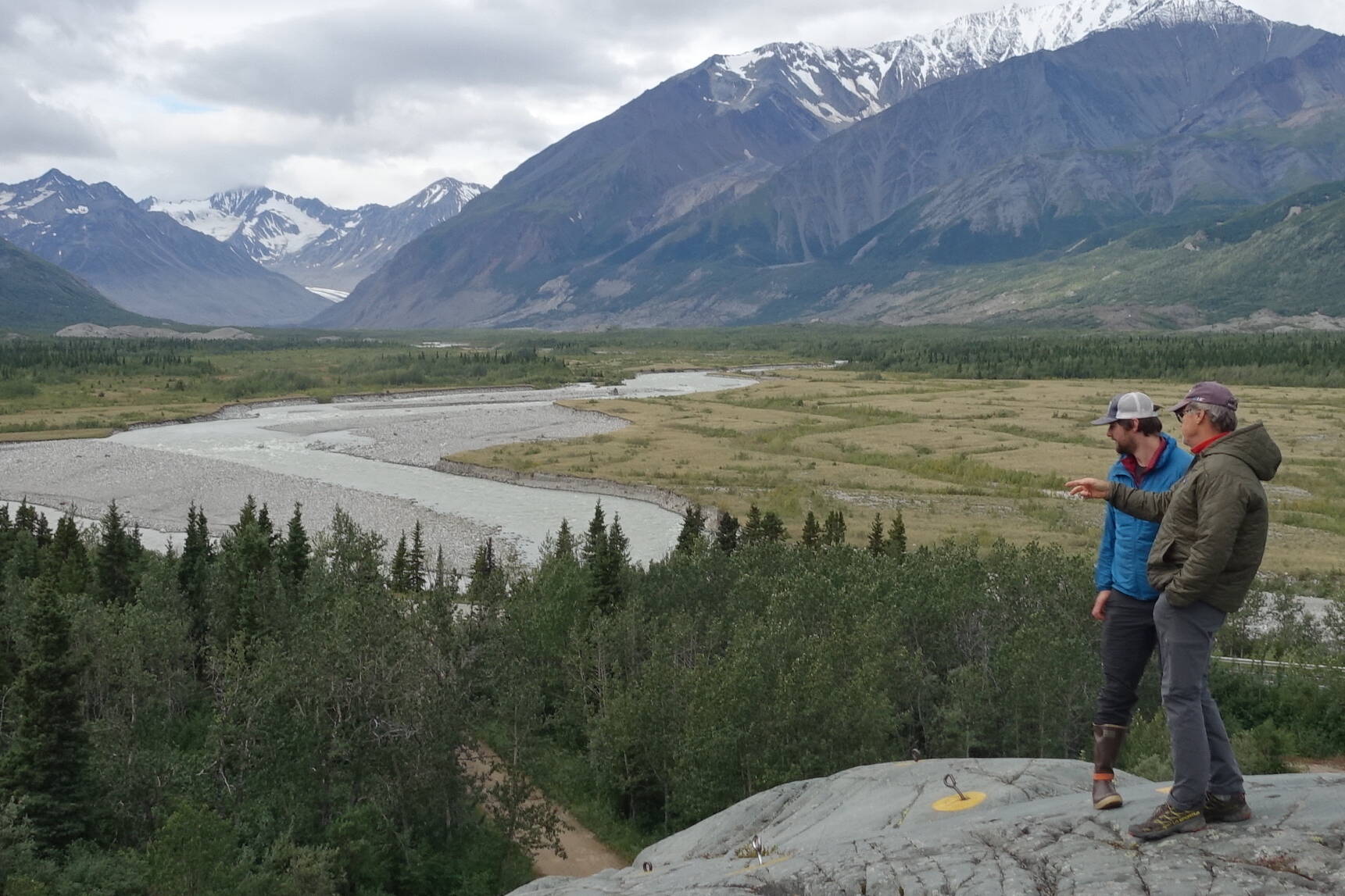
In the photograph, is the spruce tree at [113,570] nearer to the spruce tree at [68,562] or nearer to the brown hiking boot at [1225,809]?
the spruce tree at [68,562]

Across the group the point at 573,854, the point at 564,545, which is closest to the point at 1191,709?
the point at 573,854

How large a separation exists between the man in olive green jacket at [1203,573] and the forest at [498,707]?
16.8m

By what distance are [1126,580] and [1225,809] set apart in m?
2.58

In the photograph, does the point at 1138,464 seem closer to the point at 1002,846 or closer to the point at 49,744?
the point at 1002,846

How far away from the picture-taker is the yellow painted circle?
14250 millimetres

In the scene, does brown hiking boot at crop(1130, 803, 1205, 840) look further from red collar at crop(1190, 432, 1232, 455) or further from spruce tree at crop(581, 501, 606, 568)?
spruce tree at crop(581, 501, 606, 568)

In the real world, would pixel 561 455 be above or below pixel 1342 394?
below

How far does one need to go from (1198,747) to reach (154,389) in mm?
198586

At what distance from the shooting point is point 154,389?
182000mm

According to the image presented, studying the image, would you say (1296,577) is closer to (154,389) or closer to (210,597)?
(210,597)

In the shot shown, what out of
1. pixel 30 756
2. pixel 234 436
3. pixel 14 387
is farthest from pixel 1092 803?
pixel 14 387

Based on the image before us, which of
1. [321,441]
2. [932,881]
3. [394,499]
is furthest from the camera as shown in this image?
[321,441]

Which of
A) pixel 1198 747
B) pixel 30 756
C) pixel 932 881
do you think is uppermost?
pixel 1198 747

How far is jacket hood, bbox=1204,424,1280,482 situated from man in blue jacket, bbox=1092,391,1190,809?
3.52 ft
